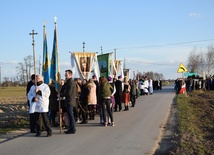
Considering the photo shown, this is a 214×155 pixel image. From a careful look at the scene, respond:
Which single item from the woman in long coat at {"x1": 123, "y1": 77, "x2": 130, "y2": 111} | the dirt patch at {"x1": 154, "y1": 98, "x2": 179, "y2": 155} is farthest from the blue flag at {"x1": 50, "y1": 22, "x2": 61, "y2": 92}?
the woman in long coat at {"x1": 123, "y1": 77, "x2": 130, "y2": 111}

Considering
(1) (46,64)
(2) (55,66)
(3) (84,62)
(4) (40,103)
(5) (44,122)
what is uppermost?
(3) (84,62)

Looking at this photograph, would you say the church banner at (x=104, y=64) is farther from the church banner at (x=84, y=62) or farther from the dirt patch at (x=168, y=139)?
the dirt patch at (x=168, y=139)

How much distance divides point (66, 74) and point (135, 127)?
3193 millimetres

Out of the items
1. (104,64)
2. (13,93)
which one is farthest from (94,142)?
(13,93)

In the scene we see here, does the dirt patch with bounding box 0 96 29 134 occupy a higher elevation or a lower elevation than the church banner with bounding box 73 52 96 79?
lower

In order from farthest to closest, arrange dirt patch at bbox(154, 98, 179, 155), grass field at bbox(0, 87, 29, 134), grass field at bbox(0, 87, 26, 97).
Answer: grass field at bbox(0, 87, 26, 97) → grass field at bbox(0, 87, 29, 134) → dirt patch at bbox(154, 98, 179, 155)

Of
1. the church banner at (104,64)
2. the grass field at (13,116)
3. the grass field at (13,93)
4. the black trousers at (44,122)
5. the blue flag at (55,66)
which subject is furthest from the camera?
the grass field at (13,93)

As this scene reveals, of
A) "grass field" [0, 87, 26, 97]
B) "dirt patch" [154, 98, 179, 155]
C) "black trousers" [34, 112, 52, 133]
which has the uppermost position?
"black trousers" [34, 112, 52, 133]

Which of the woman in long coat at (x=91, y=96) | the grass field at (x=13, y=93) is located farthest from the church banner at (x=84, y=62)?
the grass field at (x=13, y=93)

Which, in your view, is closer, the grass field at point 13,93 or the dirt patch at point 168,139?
the dirt patch at point 168,139

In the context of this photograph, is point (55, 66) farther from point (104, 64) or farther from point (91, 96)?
point (104, 64)

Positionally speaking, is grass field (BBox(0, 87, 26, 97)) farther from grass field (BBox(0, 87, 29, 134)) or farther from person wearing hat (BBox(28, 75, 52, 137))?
person wearing hat (BBox(28, 75, 52, 137))

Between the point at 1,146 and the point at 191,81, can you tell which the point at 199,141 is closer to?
the point at 1,146

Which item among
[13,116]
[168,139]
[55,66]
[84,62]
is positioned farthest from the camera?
[13,116]
